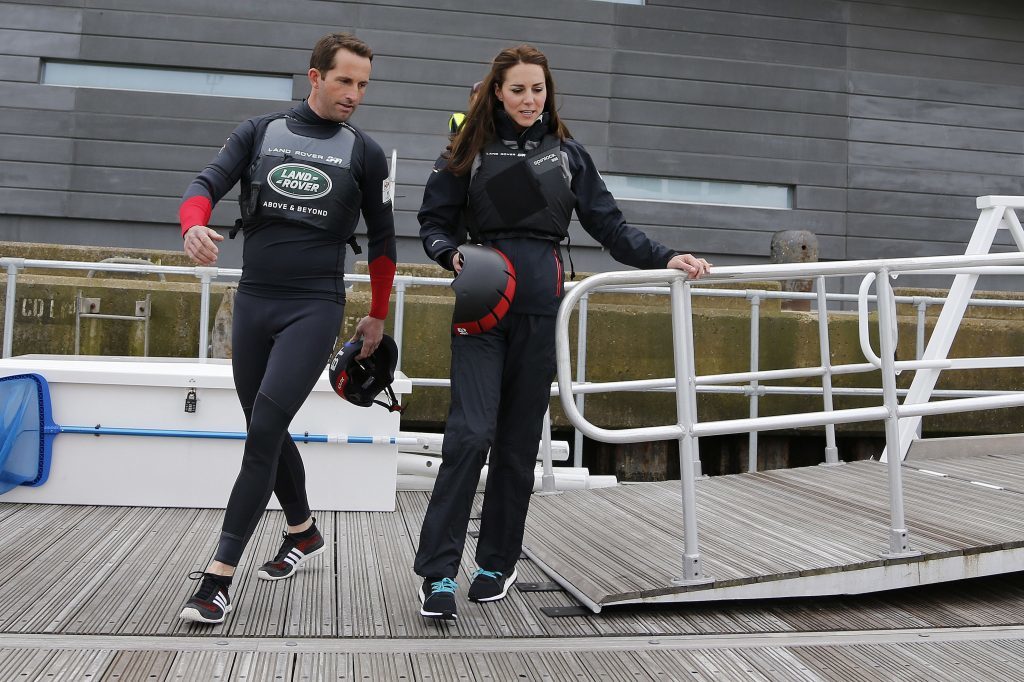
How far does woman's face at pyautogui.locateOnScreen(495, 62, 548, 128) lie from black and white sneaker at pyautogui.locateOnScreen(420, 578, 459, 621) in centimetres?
150

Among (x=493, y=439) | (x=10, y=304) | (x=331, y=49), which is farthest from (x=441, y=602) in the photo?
(x=10, y=304)

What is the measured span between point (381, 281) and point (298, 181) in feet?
1.58

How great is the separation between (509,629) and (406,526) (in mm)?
1608

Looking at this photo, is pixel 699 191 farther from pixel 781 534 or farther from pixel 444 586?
pixel 444 586

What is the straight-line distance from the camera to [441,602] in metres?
2.87

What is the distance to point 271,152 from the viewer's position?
9.77 feet

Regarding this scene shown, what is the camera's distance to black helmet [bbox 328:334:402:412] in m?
3.30

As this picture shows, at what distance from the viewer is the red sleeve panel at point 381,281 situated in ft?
10.6

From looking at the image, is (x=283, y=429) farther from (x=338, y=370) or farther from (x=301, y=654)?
(x=301, y=654)

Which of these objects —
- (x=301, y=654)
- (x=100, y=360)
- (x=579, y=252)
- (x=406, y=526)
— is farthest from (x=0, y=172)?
(x=301, y=654)

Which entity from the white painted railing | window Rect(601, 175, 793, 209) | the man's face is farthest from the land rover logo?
window Rect(601, 175, 793, 209)

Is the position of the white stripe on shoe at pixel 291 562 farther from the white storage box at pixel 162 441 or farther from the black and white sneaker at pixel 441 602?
the white storage box at pixel 162 441

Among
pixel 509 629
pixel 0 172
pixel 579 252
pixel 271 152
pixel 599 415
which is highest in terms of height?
pixel 0 172

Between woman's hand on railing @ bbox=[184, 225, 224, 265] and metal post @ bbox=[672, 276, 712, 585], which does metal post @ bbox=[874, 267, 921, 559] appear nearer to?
metal post @ bbox=[672, 276, 712, 585]
